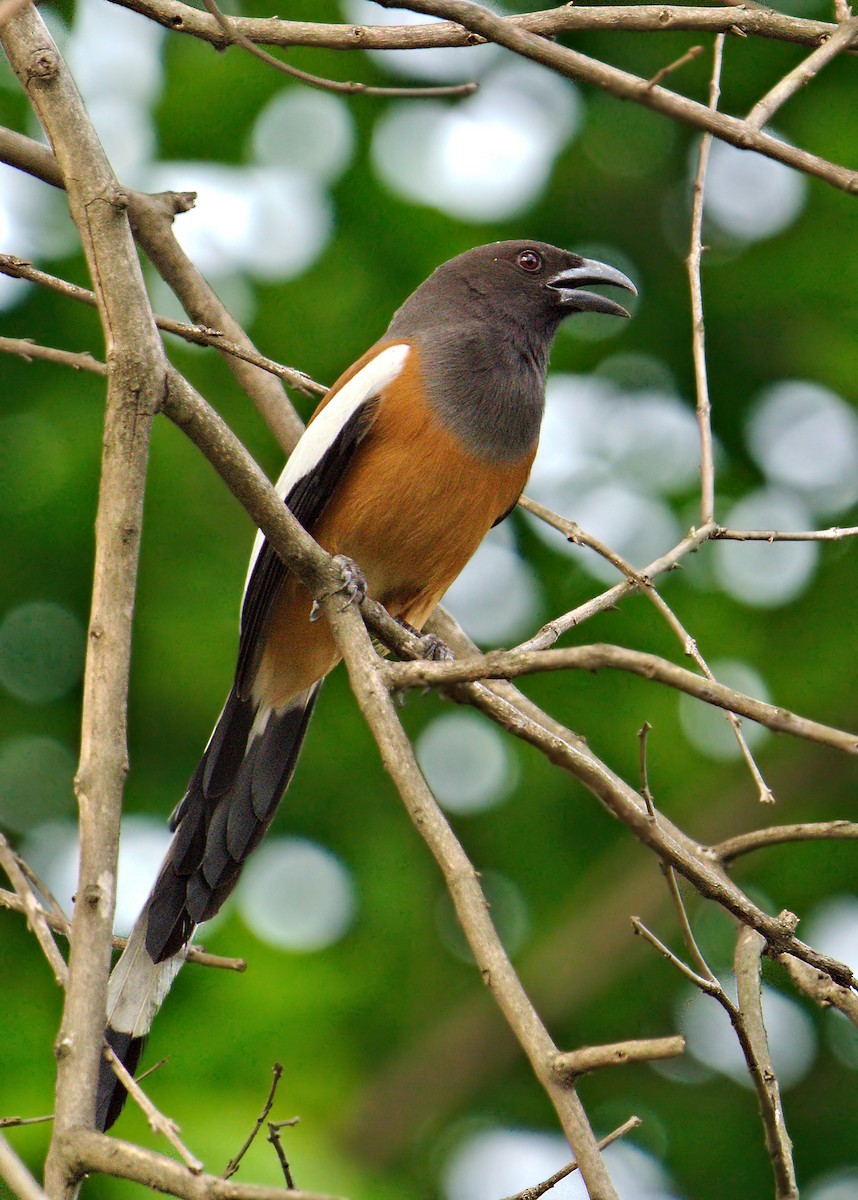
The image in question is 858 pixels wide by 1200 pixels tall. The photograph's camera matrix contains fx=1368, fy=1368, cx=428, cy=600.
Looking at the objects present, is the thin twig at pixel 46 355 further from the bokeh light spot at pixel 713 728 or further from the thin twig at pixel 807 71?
the bokeh light spot at pixel 713 728

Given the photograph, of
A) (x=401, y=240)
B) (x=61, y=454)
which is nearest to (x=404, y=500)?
(x=61, y=454)

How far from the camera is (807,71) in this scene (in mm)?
3203

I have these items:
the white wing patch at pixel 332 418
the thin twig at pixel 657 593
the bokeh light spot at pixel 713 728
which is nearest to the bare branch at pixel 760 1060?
the thin twig at pixel 657 593

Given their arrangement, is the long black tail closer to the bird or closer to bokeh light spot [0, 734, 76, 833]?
the bird

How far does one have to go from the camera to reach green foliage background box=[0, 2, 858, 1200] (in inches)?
270

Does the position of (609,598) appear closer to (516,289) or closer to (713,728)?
(516,289)

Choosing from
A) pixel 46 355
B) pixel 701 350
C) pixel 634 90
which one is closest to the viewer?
pixel 634 90

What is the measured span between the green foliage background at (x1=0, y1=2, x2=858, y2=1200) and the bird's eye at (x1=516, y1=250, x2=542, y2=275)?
6.32 feet

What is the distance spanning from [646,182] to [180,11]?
17.3 feet

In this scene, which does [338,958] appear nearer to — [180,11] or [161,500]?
[161,500]

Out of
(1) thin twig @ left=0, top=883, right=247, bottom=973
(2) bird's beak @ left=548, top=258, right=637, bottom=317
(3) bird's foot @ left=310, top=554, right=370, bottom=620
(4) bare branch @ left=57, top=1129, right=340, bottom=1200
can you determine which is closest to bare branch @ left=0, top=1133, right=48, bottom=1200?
(4) bare branch @ left=57, top=1129, right=340, bottom=1200

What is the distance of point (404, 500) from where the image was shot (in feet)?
14.6

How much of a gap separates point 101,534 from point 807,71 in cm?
198

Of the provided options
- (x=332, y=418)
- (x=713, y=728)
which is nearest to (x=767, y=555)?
(x=713, y=728)
